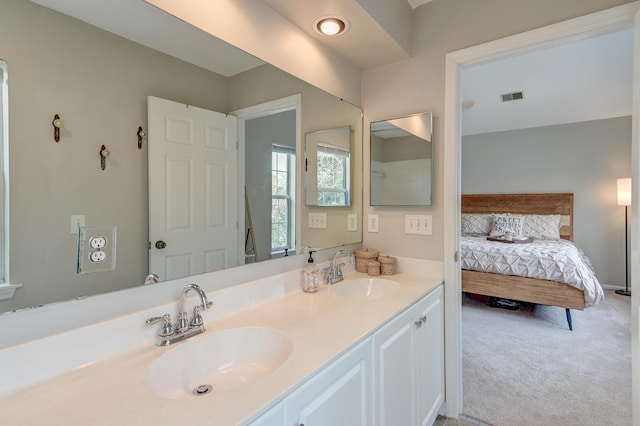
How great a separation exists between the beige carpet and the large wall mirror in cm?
216

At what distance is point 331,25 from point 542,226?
15.4 ft

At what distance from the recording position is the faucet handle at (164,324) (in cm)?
99

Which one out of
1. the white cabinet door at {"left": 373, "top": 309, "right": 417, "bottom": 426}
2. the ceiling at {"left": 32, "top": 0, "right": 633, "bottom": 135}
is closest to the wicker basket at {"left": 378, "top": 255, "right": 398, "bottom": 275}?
the white cabinet door at {"left": 373, "top": 309, "right": 417, "bottom": 426}

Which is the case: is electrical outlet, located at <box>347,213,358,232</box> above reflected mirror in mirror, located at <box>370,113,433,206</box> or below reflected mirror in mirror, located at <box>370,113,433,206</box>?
below

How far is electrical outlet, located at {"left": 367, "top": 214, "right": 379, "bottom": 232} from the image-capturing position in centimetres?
211

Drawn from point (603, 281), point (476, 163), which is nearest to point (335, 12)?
point (476, 163)

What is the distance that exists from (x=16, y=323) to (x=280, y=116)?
Answer: 1.30 metres

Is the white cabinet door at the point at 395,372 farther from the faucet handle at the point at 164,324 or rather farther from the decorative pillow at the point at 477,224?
the decorative pillow at the point at 477,224

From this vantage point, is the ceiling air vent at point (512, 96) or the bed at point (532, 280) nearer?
the bed at point (532, 280)

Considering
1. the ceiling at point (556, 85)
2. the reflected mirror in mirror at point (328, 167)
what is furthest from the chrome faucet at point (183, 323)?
the ceiling at point (556, 85)

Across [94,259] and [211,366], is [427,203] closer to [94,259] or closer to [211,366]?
[211,366]

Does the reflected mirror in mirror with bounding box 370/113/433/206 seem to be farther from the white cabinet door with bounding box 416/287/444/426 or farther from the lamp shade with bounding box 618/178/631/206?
the lamp shade with bounding box 618/178/631/206

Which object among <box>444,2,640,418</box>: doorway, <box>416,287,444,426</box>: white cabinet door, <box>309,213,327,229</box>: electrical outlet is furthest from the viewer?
<box>309,213,327,229</box>: electrical outlet

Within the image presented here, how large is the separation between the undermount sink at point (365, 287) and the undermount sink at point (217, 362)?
0.68 m
